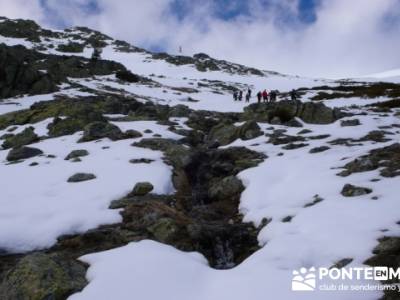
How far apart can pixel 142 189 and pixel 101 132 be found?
1271 centimetres

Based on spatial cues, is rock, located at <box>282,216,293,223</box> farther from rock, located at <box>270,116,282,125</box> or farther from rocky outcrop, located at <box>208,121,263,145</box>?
rock, located at <box>270,116,282,125</box>

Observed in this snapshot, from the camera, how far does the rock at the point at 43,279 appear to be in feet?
33.1

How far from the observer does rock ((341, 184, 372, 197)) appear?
14.1 m

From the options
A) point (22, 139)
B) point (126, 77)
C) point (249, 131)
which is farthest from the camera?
point (126, 77)

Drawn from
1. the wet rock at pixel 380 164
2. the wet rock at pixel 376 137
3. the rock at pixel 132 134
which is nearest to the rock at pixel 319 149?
the wet rock at pixel 376 137

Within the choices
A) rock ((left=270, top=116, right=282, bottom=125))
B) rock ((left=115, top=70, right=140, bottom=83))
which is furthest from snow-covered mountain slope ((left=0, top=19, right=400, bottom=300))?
rock ((left=115, top=70, right=140, bottom=83))

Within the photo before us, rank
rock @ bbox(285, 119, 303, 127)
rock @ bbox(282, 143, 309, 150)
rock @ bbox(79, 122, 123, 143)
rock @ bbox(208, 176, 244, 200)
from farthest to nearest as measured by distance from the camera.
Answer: rock @ bbox(285, 119, 303, 127)
rock @ bbox(79, 122, 123, 143)
rock @ bbox(282, 143, 309, 150)
rock @ bbox(208, 176, 244, 200)

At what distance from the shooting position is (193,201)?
1911 centimetres

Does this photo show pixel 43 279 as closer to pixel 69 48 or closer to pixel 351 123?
pixel 351 123

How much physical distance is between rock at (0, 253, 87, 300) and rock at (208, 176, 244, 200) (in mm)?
9025

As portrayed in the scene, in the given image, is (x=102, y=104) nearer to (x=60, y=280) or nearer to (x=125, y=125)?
(x=125, y=125)

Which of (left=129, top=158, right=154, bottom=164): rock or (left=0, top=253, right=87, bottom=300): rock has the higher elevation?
(left=129, top=158, right=154, bottom=164): rock

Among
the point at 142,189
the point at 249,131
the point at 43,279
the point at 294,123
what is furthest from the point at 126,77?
the point at 43,279

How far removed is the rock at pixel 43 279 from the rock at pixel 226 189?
9.03 m
